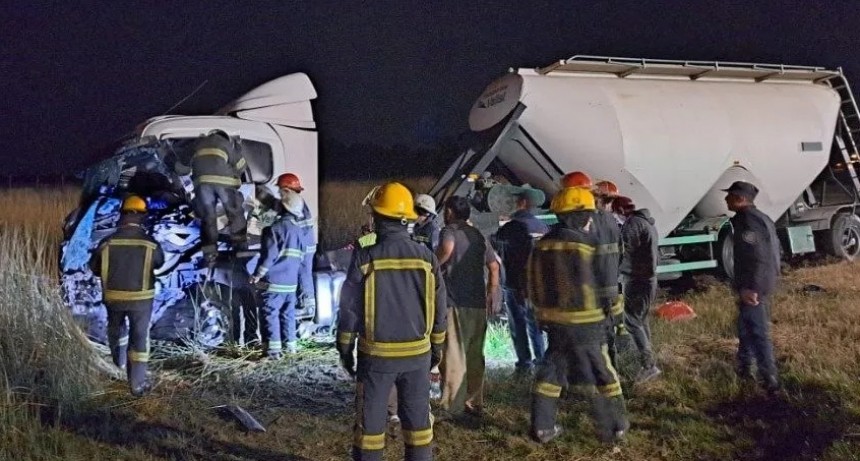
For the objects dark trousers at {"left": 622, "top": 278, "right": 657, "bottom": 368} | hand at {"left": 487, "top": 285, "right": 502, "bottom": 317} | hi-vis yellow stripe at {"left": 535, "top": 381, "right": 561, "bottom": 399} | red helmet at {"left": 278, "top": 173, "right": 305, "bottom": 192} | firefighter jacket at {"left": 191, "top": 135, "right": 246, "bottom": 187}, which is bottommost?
hi-vis yellow stripe at {"left": 535, "top": 381, "right": 561, "bottom": 399}

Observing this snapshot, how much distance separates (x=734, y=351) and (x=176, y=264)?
16.2 feet

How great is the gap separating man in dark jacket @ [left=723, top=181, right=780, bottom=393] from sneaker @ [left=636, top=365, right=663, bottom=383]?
72 centimetres

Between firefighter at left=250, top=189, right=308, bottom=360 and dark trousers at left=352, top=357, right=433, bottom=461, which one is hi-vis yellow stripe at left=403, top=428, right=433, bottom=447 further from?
firefighter at left=250, top=189, right=308, bottom=360

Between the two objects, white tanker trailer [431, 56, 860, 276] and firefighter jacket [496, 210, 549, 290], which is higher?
white tanker trailer [431, 56, 860, 276]

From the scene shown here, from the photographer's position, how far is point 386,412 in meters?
3.37

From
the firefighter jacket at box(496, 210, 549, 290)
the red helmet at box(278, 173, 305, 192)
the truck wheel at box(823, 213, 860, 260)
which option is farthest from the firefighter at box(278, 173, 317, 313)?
the truck wheel at box(823, 213, 860, 260)

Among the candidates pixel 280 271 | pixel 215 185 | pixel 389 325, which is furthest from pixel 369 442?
pixel 215 185

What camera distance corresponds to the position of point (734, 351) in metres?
6.00

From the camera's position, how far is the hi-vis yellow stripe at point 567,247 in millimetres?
3998

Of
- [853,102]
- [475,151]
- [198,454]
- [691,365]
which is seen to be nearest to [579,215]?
[691,365]

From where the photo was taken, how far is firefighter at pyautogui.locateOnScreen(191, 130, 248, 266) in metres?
5.76

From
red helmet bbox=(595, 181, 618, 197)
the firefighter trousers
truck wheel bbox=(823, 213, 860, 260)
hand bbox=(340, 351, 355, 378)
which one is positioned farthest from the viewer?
truck wheel bbox=(823, 213, 860, 260)

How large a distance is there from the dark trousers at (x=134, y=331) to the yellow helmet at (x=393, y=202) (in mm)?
2606

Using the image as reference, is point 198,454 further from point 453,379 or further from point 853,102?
point 853,102
